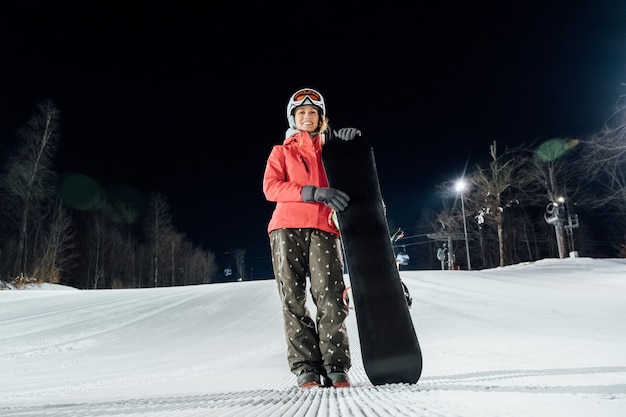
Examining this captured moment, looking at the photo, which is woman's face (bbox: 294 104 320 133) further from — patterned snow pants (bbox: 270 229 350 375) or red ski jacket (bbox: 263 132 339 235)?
patterned snow pants (bbox: 270 229 350 375)

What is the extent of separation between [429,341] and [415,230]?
45.2m

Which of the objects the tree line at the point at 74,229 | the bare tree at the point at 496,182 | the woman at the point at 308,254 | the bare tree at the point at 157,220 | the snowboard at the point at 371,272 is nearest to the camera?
the snowboard at the point at 371,272

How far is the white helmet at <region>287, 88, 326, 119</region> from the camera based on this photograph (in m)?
2.76

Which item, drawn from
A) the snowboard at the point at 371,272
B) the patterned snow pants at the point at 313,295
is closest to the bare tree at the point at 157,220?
the patterned snow pants at the point at 313,295

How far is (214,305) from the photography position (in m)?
8.16

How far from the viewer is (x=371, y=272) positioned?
219 cm

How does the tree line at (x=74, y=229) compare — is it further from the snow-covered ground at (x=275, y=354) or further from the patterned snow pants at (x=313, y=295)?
the patterned snow pants at (x=313, y=295)

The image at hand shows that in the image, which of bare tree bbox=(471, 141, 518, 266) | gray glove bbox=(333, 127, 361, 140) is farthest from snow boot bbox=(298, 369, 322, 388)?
bare tree bbox=(471, 141, 518, 266)

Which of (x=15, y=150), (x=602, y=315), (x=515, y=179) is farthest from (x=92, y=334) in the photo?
(x=515, y=179)

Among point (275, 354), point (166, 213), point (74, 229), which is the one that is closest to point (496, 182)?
point (275, 354)

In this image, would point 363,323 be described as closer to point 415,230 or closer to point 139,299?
point 139,299

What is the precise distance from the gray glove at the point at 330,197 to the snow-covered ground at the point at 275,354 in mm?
970

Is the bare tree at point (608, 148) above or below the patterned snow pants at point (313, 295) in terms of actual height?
above

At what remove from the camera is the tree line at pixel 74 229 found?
15.5 m
